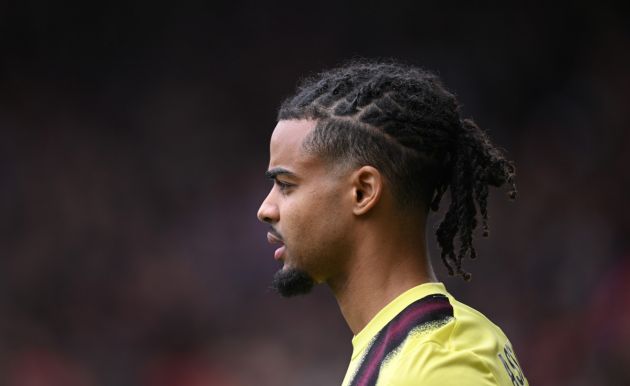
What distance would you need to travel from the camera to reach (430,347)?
2002 millimetres

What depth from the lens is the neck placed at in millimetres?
2262

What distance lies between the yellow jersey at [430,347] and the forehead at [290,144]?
1.38ft

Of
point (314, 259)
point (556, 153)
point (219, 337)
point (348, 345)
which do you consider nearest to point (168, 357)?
point (219, 337)

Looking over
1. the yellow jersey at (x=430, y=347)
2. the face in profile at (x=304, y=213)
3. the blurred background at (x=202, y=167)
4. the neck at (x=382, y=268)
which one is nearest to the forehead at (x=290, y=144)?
the face in profile at (x=304, y=213)

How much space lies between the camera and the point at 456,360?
1975 mm

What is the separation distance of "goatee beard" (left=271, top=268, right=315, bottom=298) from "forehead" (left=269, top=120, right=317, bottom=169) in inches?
10.2

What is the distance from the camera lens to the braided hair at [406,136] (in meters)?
2.29

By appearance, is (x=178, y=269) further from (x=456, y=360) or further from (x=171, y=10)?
(x=456, y=360)

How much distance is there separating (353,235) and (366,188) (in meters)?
0.12

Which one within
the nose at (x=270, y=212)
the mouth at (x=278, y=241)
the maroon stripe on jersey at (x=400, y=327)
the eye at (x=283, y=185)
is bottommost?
the maroon stripe on jersey at (x=400, y=327)

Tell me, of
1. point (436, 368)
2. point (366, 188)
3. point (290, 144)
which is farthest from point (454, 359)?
point (290, 144)

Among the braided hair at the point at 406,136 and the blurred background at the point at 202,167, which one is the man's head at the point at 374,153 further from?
the blurred background at the point at 202,167

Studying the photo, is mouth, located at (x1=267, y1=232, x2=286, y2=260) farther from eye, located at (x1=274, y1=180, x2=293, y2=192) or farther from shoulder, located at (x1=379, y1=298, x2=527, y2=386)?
shoulder, located at (x1=379, y1=298, x2=527, y2=386)

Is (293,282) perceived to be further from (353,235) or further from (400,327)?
(400,327)
